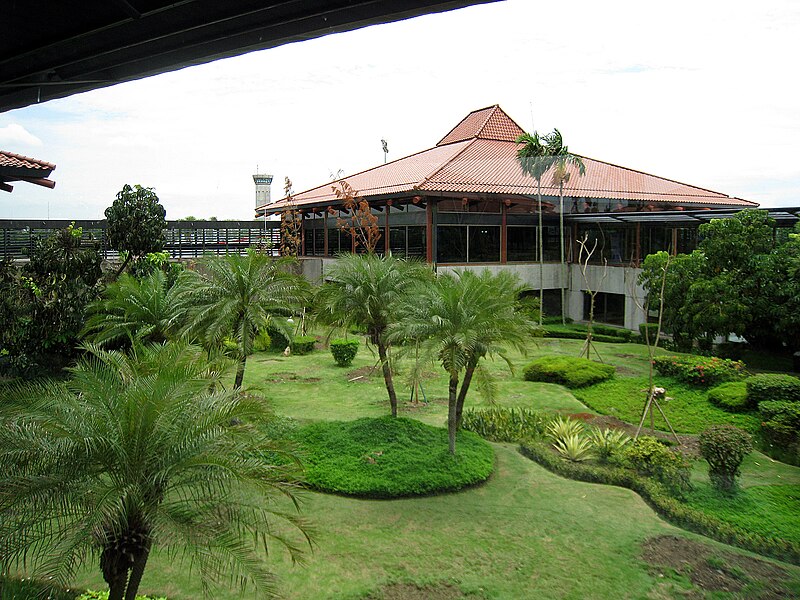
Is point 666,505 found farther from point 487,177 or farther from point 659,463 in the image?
point 487,177

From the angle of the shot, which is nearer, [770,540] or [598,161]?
[770,540]

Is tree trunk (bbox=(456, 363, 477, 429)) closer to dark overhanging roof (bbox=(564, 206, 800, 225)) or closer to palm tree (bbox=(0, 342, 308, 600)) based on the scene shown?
palm tree (bbox=(0, 342, 308, 600))

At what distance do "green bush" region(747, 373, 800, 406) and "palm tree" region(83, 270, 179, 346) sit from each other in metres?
13.4

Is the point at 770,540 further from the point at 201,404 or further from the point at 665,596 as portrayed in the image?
the point at 201,404

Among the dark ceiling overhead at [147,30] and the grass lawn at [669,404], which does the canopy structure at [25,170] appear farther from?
the grass lawn at [669,404]

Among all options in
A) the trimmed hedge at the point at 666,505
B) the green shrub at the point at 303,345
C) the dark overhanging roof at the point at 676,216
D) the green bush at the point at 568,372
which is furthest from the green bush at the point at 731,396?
the green shrub at the point at 303,345

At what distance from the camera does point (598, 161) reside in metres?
36.3

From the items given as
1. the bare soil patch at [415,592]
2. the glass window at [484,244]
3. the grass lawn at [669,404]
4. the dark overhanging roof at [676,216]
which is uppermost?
the dark overhanging roof at [676,216]

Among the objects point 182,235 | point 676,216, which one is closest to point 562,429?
point 676,216

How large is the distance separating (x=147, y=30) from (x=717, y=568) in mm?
8845

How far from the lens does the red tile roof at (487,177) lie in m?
28.8

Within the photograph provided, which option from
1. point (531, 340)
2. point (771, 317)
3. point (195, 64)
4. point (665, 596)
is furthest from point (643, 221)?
point (195, 64)

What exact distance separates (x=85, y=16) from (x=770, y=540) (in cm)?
1030

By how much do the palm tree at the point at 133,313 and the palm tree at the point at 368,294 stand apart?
350 cm
